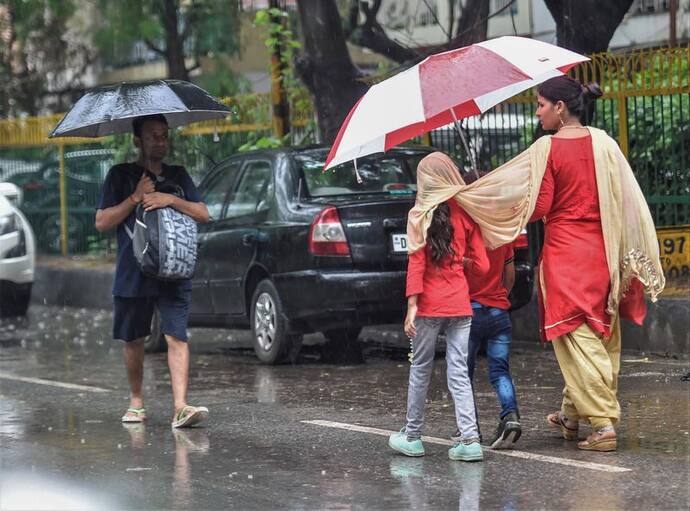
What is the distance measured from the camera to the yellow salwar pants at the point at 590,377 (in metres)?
7.20

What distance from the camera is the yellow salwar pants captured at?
23.6 ft

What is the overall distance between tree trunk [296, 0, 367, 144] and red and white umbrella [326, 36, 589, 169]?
7962 millimetres

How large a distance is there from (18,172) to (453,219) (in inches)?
643

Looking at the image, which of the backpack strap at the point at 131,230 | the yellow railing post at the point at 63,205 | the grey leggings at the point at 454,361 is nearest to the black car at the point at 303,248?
the backpack strap at the point at 131,230

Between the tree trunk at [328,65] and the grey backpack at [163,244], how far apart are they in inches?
274

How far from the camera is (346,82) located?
15.3 m

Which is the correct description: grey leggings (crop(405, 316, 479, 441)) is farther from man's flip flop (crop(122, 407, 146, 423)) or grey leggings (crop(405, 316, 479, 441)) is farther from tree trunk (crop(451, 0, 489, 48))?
tree trunk (crop(451, 0, 489, 48))

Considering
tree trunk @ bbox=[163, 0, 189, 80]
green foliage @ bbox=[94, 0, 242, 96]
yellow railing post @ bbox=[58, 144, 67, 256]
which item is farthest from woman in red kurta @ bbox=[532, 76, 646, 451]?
tree trunk @ bbox=[163, 0, 189, 80]

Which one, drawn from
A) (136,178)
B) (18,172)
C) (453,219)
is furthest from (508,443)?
(18,172)

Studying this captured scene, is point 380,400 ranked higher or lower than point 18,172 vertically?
lower

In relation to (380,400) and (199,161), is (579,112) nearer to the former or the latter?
(380,400)

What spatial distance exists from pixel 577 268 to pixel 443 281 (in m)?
0.71

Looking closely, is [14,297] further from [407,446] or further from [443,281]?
[443,281]

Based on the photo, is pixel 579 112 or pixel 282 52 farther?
pixel 282 52
